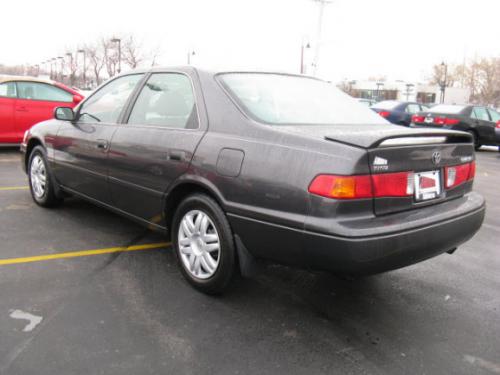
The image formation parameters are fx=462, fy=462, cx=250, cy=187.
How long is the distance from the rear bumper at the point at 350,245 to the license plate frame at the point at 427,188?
0.52ft

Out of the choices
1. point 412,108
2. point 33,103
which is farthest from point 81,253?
point 412,108

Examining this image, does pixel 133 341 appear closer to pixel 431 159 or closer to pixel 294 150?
pixel 294 150

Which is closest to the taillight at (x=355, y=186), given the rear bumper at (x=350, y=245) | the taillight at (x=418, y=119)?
the rear bumper at (x=350, y=245)

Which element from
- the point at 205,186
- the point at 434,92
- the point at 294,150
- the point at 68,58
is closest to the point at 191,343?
the point at 205,186

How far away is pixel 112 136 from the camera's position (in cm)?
381

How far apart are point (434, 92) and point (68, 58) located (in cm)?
6268

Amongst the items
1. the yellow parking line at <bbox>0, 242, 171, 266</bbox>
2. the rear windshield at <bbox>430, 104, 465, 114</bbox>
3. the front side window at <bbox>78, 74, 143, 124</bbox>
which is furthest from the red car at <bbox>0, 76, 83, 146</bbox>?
the rear windshield at <bbox>430, 104, 465, 114</bbox>

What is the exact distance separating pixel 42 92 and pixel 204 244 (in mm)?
7553

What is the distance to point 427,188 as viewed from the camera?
9.06 feet

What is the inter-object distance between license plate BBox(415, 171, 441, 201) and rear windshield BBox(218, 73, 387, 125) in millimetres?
754

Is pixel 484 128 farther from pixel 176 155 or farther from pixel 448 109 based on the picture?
pixel 176 155

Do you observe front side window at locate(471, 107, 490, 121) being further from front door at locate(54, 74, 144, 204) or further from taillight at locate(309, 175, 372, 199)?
taillight at locate(309, 175, 372, 199)

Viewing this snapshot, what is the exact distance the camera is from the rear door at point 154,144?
318cm

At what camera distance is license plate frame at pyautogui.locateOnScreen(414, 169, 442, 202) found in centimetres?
268
